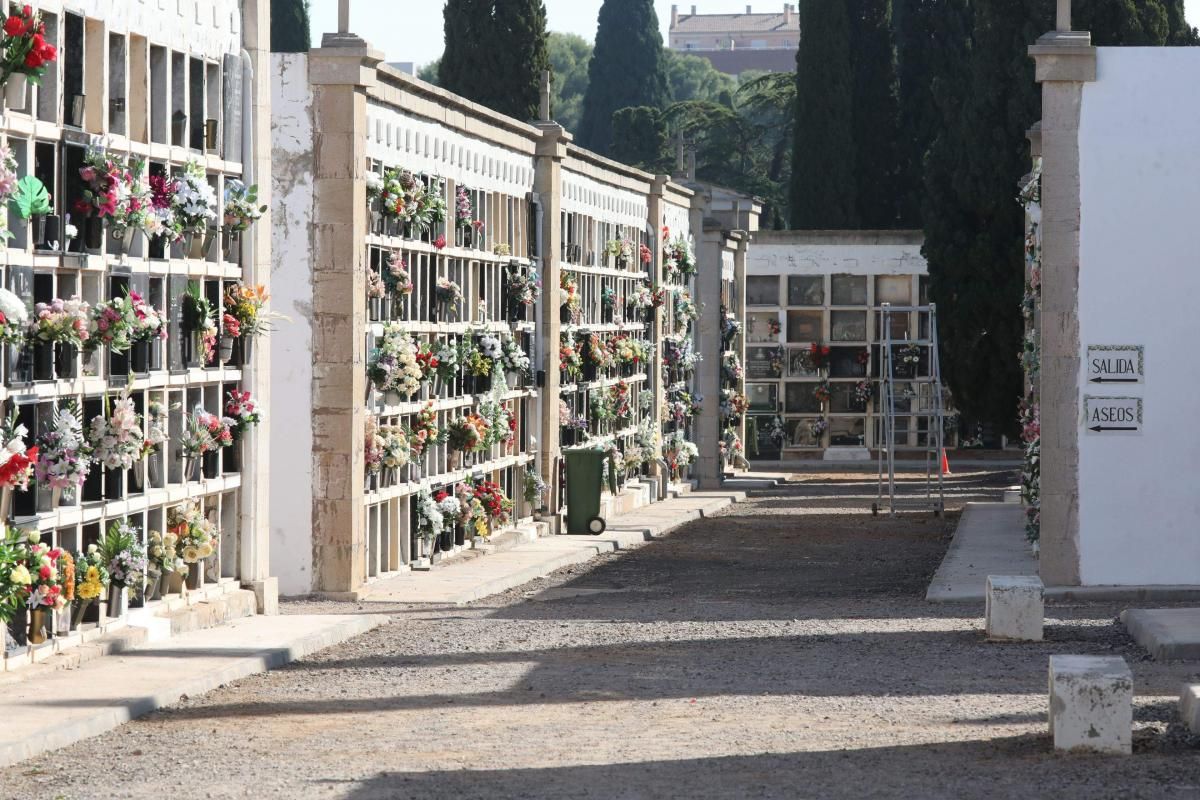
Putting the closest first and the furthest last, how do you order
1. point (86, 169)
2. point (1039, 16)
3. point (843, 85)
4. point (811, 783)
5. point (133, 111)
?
point (811, 783) < point (86, 169) < point (133, 111) < point (1039, 16) < point (843, 85)

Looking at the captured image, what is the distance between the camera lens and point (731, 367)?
87.2ft

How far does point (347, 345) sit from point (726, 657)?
378cm

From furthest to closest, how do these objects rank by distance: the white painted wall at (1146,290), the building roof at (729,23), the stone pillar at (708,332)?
the building roof at (729,23)
the stone pillar at (708,332)
the white painted wall at (1146,290)

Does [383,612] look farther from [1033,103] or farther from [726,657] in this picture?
[1033,103]

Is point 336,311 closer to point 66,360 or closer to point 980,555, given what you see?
point 66,360

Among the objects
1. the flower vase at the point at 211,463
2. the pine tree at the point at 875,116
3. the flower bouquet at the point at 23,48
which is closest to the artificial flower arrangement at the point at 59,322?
the flower bouquet at the point at 23,48

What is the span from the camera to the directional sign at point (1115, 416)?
39.8 ft

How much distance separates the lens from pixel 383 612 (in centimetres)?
1168

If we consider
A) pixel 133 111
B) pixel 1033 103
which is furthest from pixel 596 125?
pixel 133 111

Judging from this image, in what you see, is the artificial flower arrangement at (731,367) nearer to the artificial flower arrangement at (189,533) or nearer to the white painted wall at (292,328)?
the white painted wall at (292,328)

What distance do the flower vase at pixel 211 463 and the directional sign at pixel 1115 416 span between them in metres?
5.08

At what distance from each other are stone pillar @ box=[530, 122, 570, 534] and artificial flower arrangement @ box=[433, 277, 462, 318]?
281 centimetres

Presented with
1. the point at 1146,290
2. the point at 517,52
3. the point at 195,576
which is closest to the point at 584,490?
the point at 1146,290

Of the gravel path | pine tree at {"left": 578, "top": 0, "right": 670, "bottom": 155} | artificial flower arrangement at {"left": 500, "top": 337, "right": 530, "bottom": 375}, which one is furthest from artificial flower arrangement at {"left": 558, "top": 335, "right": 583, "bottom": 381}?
pine tree at {"left": 578, "top": 0, "right": 670, "bottom": 155}
